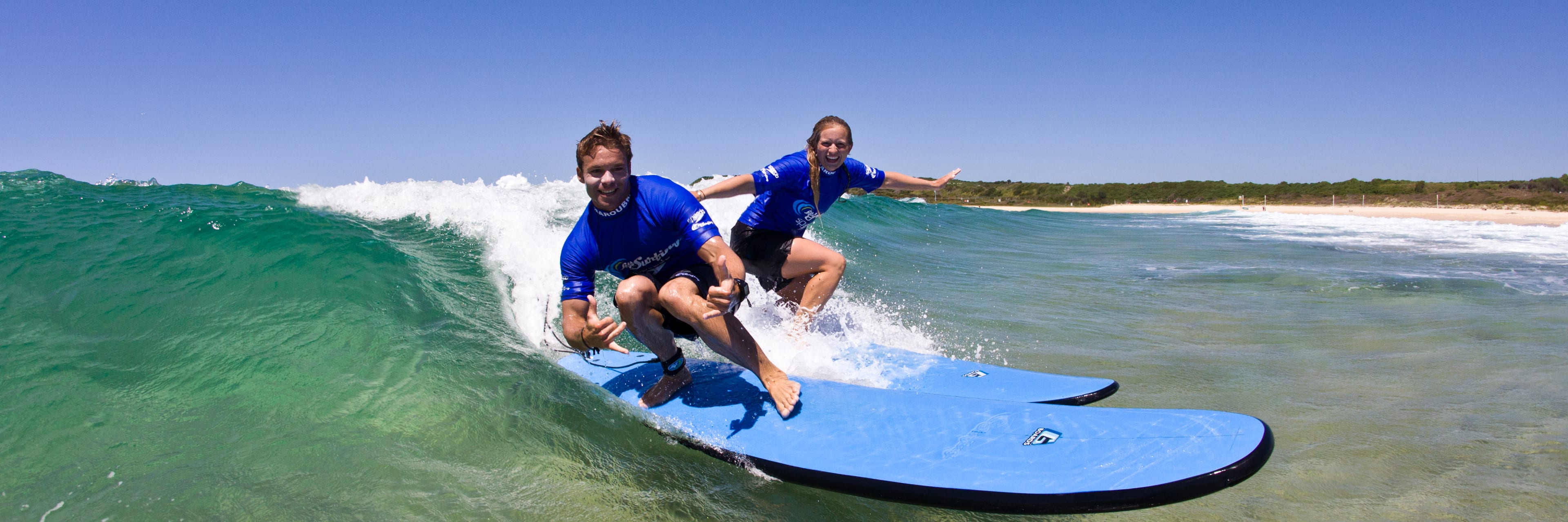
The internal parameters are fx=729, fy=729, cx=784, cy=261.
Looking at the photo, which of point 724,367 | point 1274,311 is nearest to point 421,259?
point 724,367

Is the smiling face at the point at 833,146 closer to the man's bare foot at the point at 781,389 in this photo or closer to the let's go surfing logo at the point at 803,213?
A: the let's go surfing logo at the point at 803,213

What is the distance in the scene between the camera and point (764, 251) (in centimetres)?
441

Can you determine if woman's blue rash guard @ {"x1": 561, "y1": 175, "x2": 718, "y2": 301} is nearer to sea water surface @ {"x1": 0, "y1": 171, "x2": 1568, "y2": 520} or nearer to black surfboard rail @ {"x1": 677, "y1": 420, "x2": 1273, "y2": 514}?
sea water surface @ {"x1": 0, "y1": 171, "x2": 1568, "y2": 520}

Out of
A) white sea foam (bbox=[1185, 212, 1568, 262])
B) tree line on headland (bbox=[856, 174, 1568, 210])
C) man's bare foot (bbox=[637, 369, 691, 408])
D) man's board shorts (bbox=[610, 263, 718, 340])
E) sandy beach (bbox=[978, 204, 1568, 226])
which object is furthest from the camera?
tree line on headland (bbox=[856, 174, 1568, 210])

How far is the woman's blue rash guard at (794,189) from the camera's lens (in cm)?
419

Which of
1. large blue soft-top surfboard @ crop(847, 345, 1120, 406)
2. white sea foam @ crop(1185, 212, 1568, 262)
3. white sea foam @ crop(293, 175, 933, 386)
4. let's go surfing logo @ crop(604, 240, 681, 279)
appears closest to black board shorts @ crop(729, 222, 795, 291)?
white sea foam @ crop(293, 175, 933, 386)

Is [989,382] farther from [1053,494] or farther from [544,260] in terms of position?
[544,260]

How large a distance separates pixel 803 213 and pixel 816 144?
1.36 ft

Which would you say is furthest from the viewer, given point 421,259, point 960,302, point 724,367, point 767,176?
point 960,302

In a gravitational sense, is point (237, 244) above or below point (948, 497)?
above

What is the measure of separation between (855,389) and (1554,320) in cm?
603

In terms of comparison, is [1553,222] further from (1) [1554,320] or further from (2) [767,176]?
(2) [767,176]

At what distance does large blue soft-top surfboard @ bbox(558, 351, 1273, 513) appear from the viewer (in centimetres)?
229

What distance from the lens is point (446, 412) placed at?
11.2ft
